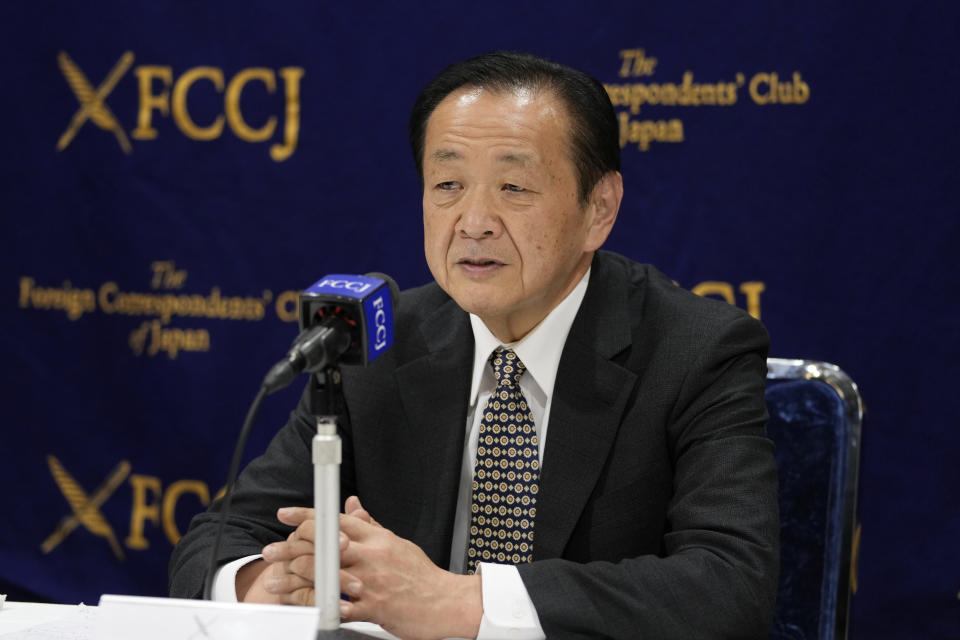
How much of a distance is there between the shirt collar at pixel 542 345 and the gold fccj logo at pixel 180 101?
1.48m

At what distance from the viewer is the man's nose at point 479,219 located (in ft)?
6.13

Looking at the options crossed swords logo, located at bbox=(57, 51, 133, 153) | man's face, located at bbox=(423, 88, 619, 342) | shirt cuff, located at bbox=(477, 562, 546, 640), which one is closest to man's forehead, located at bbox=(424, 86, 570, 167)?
man's face, located at bbox=(423, 88, 619, 342)

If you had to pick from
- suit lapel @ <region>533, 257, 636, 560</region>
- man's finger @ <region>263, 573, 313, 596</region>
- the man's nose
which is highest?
the man's nose

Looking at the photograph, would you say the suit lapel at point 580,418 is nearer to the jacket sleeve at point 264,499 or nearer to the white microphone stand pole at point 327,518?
the jacket sleeve at point 264,499

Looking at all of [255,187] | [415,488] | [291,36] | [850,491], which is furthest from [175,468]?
[850,491]

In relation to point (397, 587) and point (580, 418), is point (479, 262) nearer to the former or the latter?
point (580, 418)

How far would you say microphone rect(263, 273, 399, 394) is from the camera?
48.4 inches

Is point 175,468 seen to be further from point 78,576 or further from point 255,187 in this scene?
point 255,187

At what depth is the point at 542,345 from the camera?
2.00m

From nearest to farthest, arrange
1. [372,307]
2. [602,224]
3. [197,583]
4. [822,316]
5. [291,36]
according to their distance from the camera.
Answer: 1. [372,307]
2. [197,583]
3. [602,224]
4. [822,316]
5. [291,36]

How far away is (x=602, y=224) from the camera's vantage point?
2.05 meters

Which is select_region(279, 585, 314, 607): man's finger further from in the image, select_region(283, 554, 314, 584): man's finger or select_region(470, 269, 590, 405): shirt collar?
select_region(470, 269, 590, 405): shirt collar

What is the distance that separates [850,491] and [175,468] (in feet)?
7.32

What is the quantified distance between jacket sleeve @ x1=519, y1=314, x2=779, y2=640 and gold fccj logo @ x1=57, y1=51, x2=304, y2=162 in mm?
1815
